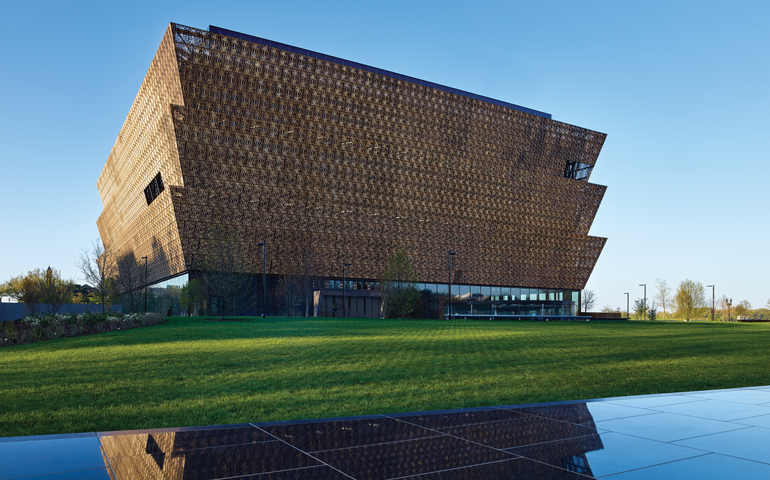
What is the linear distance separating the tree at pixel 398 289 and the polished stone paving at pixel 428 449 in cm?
5548

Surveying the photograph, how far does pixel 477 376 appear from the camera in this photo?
40.3 ft

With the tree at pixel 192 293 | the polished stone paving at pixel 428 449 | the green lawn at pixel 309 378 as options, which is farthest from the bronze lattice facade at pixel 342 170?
the polished stone paving at pixel 428 449

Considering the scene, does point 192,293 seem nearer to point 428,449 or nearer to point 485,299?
point 485,299

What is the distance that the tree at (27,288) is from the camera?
2234 inches

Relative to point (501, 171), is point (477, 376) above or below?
below

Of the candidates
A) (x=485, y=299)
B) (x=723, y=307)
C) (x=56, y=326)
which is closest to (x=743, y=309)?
(x=723, y=307)

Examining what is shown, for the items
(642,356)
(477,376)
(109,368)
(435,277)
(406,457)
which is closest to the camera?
(406,457)

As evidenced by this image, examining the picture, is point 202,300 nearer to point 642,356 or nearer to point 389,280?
point 389,280

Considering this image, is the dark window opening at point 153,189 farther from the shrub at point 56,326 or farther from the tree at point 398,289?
the shrub at point 56,326

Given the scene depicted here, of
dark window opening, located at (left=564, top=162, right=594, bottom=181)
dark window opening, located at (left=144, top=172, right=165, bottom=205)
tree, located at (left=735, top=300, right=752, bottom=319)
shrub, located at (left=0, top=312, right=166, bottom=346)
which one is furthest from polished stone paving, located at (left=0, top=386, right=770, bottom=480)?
tree, located at (left=735, top=300, right=752, bottom=319)

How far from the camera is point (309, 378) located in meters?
11.8

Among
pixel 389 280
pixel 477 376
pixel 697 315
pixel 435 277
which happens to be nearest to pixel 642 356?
pixel 477 376

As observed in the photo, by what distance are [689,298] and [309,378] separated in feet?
318

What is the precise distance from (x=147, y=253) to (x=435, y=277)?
42745 mm
